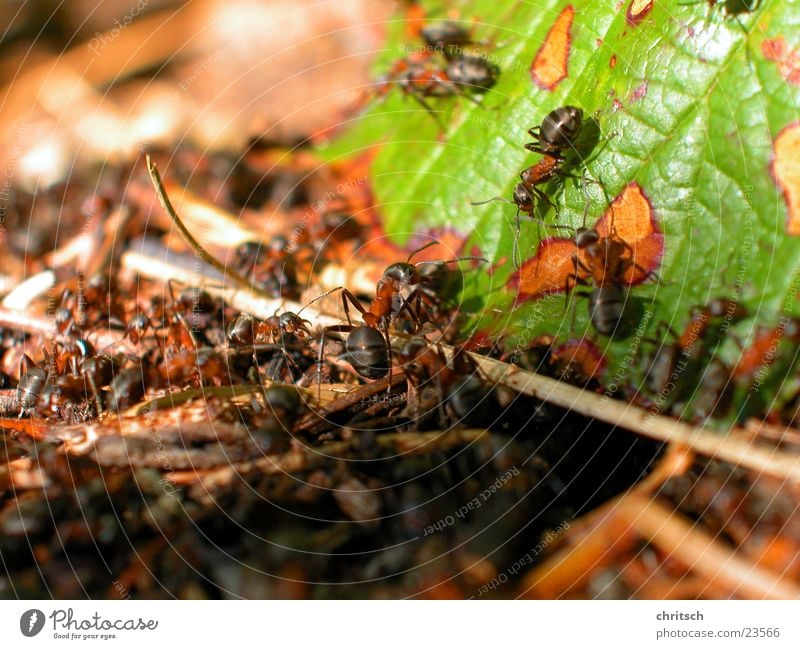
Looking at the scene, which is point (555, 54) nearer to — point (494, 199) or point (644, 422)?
point (494, 199)

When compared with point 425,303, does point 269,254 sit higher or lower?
higher

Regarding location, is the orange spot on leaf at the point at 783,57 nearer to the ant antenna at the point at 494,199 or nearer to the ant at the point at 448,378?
the ant antenna at the point at 494,199

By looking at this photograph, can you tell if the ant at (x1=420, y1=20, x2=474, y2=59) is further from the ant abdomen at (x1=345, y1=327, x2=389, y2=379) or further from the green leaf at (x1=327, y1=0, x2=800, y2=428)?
the ant abdomen at (x1=345, y1=327, x2=389, y2=379)

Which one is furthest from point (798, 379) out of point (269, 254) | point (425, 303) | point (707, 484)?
point (269, 254)

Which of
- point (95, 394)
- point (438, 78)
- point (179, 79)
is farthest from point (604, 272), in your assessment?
point (179, 79)

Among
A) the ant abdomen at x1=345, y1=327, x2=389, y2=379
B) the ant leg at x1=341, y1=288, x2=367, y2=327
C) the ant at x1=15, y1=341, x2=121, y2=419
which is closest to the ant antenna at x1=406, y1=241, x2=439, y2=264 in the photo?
the ant leg at x1=341, y1=288, x2=367, y2=327
